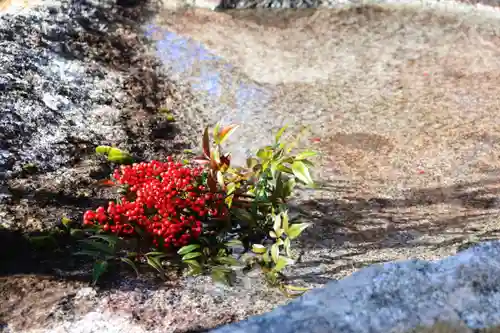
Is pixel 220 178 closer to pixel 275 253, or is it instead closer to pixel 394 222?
pixel 275 253

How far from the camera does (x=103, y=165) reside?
3641mm

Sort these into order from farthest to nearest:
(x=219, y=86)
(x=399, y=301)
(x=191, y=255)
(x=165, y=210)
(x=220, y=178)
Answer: (x=219, y=86), (x=220, y=178), (x=165, y=210), (x=191, y=255), (x=399, y=301)

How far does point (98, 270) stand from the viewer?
258cm

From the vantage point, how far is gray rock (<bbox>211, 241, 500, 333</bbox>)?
173 centimetres

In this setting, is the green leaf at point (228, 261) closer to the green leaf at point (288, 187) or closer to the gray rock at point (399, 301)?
the green leaf at point (288, 187)

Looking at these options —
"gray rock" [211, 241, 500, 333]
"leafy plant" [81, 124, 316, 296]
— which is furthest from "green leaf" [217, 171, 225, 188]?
"gray rock" [211, 241, 500, 333]

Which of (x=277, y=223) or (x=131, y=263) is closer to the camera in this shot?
(x=131, y=263)

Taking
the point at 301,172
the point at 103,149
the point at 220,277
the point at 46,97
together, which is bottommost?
the point at 220,277

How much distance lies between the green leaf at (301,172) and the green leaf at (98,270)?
3.02 ft

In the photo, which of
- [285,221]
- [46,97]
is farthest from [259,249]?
[46,97]

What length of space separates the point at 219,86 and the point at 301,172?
229 centimetres

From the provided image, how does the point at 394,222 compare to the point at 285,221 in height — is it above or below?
below

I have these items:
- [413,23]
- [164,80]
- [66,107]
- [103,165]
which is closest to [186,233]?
[103,165]

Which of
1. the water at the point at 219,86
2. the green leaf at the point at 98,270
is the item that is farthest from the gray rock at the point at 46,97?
the green leaf at the point at 98,270
